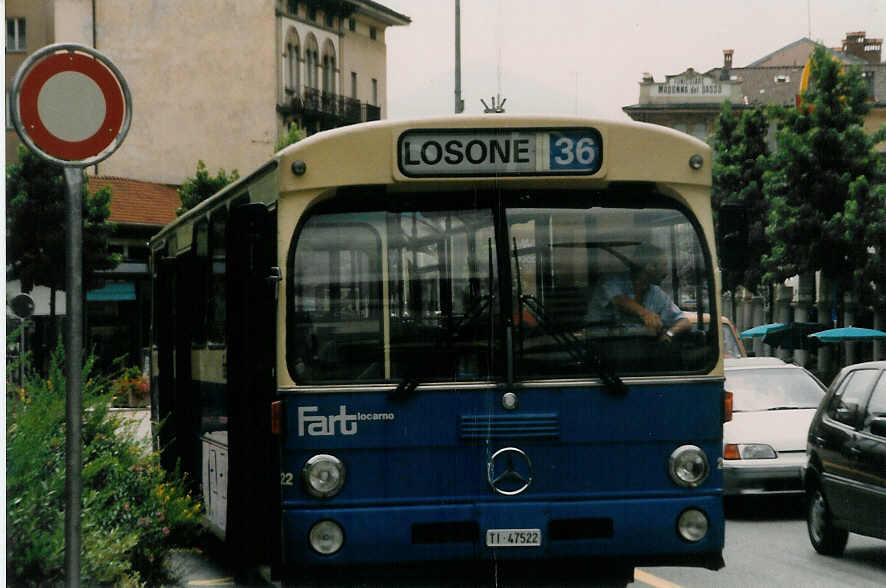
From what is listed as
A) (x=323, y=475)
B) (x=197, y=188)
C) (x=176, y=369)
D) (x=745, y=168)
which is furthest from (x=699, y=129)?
(x=323, y=475)

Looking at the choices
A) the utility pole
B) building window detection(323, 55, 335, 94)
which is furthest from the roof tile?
the utility pole

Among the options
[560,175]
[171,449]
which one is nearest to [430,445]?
[560,175]

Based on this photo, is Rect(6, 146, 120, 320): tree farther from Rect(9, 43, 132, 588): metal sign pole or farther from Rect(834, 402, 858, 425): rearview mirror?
Rect(9, 43, 132, 588): metal sign pole

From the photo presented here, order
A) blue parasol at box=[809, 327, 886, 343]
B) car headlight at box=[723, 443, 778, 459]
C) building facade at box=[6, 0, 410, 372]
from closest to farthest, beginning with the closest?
1. car headlight at box=[723, 443, 778, 459]
2. building facade at box=[6, 0, 410, 372]
3. blue parasol at box=[809, 327, 886, 343]

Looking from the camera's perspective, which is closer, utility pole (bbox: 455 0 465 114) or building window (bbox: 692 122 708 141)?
utility pole (bbox: 455 0 465 114)

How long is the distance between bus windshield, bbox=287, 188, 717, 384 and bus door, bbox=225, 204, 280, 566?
0.60 ft

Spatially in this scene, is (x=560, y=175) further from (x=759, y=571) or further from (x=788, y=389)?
(x=788, y=389)

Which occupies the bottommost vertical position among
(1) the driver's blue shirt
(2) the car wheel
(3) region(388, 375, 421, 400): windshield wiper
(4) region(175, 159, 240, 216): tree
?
(2) the car wheel

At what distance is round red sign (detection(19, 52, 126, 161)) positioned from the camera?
6777mm

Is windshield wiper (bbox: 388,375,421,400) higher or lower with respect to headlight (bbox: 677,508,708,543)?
higher

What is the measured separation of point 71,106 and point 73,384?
1323 millimetres

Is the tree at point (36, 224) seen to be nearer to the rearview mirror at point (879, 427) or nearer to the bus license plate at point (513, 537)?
the rearview mirror at point (879, 427)

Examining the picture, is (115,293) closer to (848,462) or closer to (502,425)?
(848,462)

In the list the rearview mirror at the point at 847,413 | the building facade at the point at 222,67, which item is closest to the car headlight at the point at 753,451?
the rearview mirror at the point at 847,413
